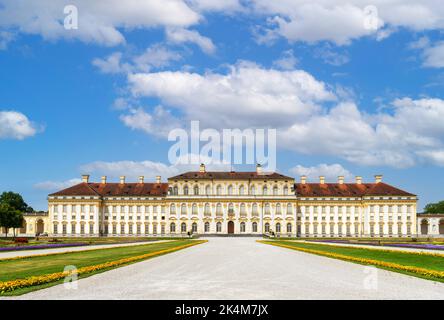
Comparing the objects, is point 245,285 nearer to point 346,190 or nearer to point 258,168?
point 258,168

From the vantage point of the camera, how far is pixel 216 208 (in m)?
80.8

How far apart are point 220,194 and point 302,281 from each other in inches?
2655

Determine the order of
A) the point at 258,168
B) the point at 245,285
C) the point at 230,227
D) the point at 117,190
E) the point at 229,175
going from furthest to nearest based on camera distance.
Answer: the point at 258,168 → the point at 117,190 → the point at 229,175 → the point at 230,227 → the point at 245,285

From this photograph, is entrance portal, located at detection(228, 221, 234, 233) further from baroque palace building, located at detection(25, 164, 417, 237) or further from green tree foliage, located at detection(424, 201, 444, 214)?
green tree foliage, located at detection(424, 201, 444, 214)

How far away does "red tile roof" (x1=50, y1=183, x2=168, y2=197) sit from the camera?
7969cm

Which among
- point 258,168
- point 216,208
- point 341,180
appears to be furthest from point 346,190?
point 216,208

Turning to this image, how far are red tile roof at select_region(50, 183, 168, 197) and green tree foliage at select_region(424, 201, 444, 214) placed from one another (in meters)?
Result: 58.9

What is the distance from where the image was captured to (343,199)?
79.6 metres

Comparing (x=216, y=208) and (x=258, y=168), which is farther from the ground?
(x=258, y=168)

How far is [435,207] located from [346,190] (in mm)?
37262

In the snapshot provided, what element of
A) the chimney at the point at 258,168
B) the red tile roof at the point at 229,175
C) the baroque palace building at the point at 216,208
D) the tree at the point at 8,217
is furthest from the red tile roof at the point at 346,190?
the tree at the point at 8,217

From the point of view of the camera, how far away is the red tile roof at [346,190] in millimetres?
78750
